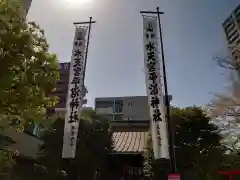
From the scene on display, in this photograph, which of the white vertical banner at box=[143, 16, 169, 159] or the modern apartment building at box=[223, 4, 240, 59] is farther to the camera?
the modern apartment building at box=[223, 4, 240, 59]

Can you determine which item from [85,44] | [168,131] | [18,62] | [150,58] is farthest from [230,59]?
[18,62]

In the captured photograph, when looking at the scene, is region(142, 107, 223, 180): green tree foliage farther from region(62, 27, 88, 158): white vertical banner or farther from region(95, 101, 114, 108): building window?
region(95, 101, 114, 108): building window

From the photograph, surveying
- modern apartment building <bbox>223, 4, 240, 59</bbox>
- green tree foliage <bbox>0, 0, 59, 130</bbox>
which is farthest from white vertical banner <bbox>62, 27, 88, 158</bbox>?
modern apartment building <bbox>223, 4, 240, 59</bbox>

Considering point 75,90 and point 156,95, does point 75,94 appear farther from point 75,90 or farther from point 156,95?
point 156,95

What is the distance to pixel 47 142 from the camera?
18844 millimetres

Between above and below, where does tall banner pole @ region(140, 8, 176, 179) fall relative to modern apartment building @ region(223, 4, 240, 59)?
below

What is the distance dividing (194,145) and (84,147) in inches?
264

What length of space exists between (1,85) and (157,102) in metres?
7.60

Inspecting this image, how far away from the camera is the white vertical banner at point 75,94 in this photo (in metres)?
13.7

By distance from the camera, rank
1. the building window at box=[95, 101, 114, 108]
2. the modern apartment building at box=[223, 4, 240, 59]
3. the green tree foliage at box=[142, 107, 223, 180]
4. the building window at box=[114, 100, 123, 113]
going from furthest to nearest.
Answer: the building window at box=[95, 101, 114, 108], the building window at box=[114, 100, 123, 113], the modern apartment building at box=[223, 4, 240, 59], the green tree foliage at box=[142, 107, 223, 180]

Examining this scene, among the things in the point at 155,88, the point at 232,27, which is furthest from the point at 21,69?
the point at 232,27

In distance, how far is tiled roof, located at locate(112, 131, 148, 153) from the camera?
21562 millimetres

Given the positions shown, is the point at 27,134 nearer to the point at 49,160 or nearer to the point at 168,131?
the point at 49,160

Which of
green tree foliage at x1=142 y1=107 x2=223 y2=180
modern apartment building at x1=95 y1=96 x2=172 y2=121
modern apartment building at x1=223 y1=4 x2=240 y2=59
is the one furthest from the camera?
modern apartment building at x1=95 y1=96 x2=172 y2=121
